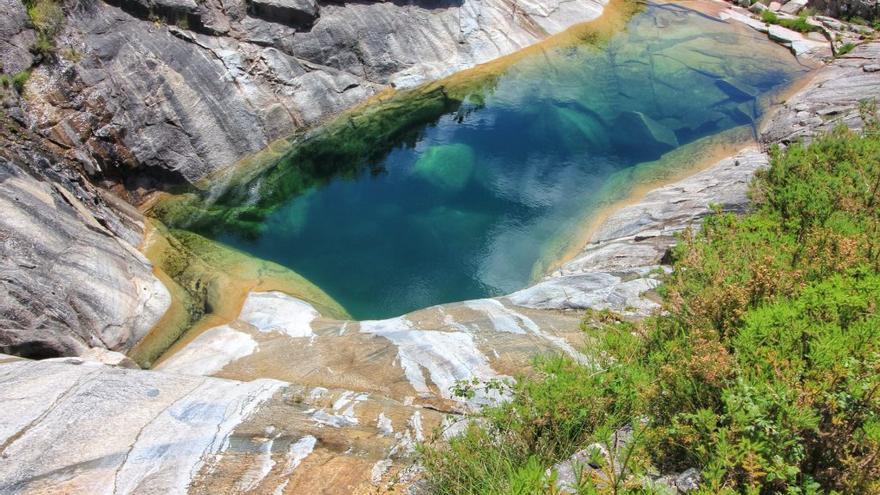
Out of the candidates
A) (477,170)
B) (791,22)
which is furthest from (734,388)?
(791,22)

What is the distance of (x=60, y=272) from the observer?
12.8 meters

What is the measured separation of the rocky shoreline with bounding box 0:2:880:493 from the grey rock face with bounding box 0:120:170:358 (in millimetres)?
42

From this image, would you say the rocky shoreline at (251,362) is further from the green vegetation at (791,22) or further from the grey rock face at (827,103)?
the green vegetation at (791,22)

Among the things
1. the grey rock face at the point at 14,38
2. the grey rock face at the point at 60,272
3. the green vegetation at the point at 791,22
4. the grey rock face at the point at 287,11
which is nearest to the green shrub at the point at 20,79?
the grey rock face at the point at 14,38

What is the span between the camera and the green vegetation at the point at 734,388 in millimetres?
4555

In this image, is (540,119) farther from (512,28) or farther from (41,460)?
(41,460)

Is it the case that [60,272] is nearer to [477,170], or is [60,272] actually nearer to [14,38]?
[14,38]

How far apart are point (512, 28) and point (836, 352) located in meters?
28.4

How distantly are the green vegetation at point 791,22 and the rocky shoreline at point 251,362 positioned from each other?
51.6 feet

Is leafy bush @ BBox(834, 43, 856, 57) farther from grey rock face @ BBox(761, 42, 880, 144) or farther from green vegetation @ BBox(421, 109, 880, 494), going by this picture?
green vegetation @ BBox(421, 109, 880, 494)

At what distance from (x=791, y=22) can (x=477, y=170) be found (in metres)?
23.6

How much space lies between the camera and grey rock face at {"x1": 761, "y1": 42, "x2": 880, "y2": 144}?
753 inches

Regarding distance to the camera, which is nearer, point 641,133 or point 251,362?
point 251,362

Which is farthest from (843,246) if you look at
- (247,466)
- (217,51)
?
(217,51)
